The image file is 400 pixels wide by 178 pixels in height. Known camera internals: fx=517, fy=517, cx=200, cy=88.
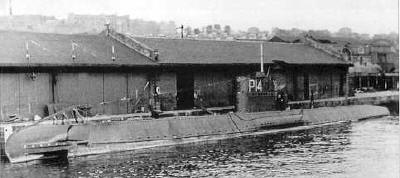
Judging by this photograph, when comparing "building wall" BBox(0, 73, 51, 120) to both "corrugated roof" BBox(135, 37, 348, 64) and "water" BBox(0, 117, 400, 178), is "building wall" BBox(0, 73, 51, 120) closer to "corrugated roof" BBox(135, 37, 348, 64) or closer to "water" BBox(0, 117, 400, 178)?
"water" BBox(0, 117, 400, 178)

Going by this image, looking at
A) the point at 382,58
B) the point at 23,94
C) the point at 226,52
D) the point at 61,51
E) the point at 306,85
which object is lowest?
the point at 23,94

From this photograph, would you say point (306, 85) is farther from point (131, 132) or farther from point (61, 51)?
point (131, 132)

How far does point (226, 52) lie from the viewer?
159 ft

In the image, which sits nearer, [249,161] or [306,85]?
[249,161]

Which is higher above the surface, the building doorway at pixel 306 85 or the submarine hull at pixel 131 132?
the building doorway at pixel 306 85

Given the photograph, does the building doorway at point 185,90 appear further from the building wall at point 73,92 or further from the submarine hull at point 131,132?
the submarine hull at point 131,132

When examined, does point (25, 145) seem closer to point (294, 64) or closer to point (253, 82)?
point (253, 82)

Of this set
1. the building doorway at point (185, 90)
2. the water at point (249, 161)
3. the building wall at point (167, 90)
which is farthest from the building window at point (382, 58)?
the water at point (249, 161)

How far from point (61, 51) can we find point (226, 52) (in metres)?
16.8

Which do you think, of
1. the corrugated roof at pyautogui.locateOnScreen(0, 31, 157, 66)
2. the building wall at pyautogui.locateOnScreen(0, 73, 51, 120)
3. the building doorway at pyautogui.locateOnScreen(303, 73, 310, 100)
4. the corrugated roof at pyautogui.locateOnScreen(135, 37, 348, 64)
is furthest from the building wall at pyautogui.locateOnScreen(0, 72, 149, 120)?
the building doorway at pyautogui.locateOnScreen(303, 73, 310, 100)

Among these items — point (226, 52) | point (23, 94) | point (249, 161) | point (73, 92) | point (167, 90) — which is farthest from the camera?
point (226, 52)

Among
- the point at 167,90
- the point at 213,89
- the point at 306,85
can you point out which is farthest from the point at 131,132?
the point at 306,85

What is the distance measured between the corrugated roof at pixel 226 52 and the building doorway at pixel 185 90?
1.38 m

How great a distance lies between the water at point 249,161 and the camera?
22.1m
